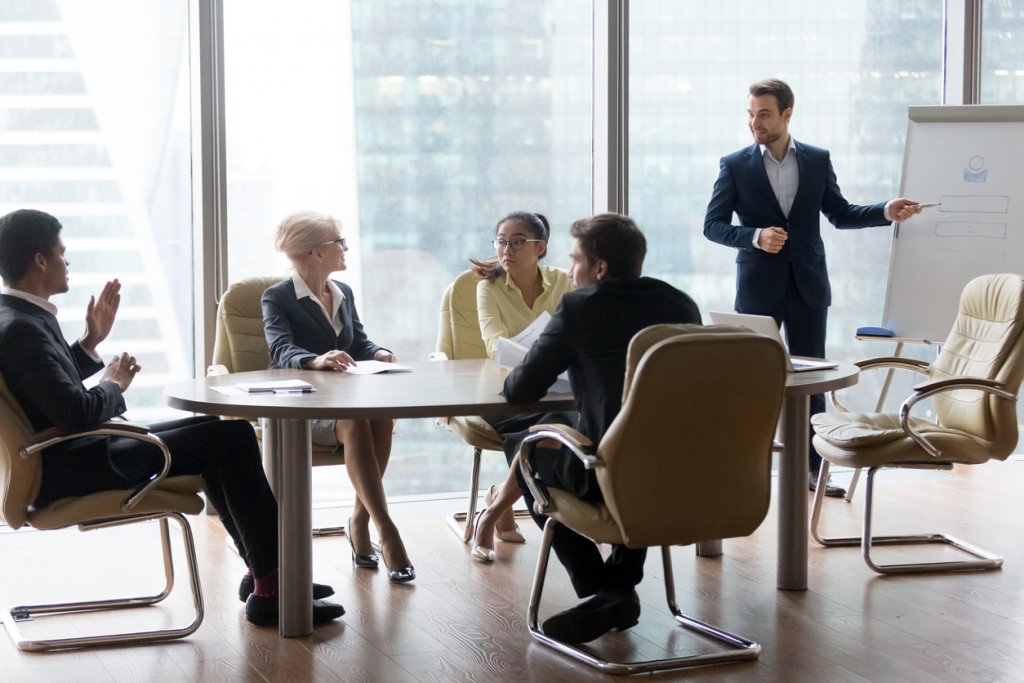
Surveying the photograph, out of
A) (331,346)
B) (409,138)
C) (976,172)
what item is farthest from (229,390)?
(976,172)

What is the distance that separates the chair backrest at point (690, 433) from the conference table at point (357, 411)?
46 cm

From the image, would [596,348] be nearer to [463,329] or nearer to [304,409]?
[304,409]

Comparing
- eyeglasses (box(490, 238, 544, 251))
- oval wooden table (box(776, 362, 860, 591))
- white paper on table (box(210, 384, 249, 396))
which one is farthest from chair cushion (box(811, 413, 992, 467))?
white paper on table (box(210, 384, 249, 396))

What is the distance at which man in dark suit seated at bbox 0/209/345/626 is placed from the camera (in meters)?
3.19

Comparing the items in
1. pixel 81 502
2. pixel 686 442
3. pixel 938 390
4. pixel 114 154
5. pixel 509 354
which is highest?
pixel 114 154

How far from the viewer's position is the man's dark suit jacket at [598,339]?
3.21 metres

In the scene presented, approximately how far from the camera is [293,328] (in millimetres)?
4336

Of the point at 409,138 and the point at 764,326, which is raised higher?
the point at 409,138

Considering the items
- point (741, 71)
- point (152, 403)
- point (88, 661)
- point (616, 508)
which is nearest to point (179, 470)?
point (88, 661)

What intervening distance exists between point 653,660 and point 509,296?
1709mm

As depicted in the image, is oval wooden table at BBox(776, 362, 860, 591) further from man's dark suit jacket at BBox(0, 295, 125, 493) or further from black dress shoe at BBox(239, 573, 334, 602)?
man's dark suit jacket at BBox(0, 295, 125, 493)

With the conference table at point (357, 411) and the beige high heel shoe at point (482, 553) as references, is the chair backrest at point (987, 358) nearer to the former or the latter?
the conference table at point (357, 411)

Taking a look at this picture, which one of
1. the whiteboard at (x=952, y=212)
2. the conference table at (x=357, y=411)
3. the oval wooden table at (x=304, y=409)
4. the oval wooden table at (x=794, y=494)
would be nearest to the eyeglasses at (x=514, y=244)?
the conference table at (x=357, y=411)

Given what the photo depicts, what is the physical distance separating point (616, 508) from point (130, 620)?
1650 millimetres
